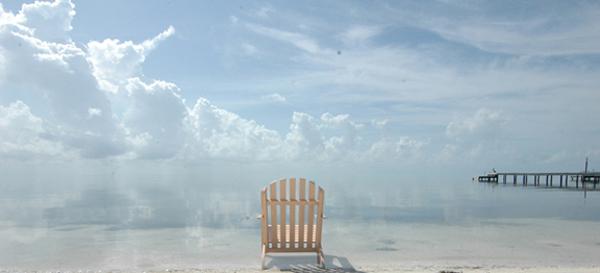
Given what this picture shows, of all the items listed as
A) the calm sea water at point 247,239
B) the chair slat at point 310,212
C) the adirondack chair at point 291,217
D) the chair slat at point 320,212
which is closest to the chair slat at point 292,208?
the adirondack chair at point 291,217

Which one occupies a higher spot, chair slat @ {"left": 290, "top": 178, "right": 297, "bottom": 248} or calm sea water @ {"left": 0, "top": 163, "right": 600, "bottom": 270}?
chair slat @ {"left": 290, "top": 178, "right": 297, "bottom": 248}

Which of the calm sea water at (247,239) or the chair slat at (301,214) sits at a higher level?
the chair slat at (301,214)

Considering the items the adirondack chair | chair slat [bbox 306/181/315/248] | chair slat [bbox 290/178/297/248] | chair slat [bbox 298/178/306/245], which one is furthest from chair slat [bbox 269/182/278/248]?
chair slat [bbox 306/181/315/248]

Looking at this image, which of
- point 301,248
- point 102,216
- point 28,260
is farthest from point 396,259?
point 102,216

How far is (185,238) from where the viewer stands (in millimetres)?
11680

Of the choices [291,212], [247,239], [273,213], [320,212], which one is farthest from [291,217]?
[247,239]

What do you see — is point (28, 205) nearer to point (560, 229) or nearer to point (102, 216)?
point (102, 216)

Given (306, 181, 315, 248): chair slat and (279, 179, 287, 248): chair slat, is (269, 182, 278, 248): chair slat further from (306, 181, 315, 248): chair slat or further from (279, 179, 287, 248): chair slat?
(306, 181, 315, 248): chair slat

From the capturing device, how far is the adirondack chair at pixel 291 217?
7699 mm

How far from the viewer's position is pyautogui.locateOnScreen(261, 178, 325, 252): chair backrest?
7703 millimetres

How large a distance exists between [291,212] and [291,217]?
0.08 meters

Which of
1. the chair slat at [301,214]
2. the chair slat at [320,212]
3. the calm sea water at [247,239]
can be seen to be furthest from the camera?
the calm sea water at [247,239]

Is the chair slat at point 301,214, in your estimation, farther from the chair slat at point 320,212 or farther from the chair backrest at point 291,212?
the chair slat at point 320,212

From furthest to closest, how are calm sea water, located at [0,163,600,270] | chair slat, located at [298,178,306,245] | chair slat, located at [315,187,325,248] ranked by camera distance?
calm sea water, located at [0,163,600,270], chair slat, located at [298,178,306,245], chair slat, located at [315,187,325,248]
